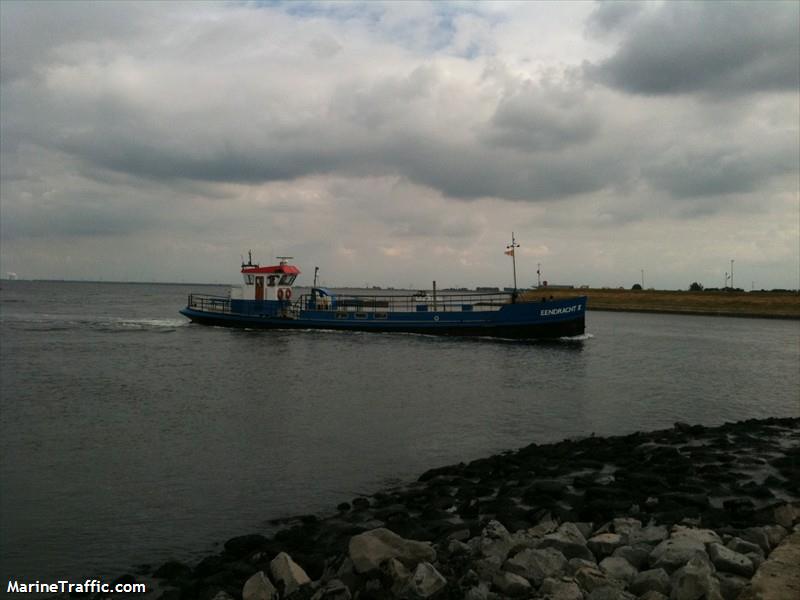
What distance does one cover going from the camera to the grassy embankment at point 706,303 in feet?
272

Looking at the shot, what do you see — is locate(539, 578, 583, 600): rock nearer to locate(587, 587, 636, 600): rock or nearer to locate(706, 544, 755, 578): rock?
locate(587, 587, 636, 600): rock

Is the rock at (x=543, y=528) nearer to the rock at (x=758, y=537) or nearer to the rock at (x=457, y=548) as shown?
the rock at (x=457, y=548)

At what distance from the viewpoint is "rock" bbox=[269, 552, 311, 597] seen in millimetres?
6930

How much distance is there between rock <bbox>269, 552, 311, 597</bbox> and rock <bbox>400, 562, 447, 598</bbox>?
1.36 metres

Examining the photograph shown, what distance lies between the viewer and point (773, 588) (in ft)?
18.7

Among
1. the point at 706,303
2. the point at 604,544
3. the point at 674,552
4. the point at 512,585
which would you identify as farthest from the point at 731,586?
the point at 706,303

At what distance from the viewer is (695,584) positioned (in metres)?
5.67

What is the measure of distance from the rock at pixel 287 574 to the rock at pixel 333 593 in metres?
0.46

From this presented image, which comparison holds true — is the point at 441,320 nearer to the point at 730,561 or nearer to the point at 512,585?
the point at 730,561

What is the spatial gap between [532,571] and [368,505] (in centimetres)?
488

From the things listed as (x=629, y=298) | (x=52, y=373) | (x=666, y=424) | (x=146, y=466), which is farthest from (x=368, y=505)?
(x=629, y=298)

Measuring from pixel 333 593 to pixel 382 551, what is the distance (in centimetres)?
79

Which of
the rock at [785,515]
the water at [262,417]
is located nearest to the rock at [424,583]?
the water at [262,417]

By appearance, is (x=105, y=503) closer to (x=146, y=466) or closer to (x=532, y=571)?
(x=146, y=466)
